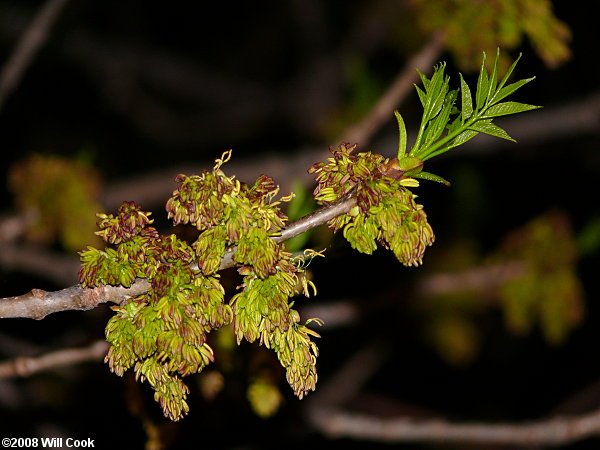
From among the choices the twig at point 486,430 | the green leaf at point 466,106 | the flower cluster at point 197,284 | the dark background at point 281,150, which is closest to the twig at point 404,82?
the dark background at point 281,150

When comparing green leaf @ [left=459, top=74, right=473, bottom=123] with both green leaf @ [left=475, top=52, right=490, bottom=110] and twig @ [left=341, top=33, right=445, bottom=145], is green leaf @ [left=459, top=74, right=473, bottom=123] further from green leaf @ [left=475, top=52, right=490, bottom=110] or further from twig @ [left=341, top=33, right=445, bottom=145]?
twig @ [left=341, top=33, right=445, bottom=145]

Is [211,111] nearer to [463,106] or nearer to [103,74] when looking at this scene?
[103,74]

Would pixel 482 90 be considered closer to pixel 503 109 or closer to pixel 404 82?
pixel 503 109

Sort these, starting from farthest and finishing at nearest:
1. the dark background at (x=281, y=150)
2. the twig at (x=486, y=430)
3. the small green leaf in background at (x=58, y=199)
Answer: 1. the dark background at (x=281, y=150)
2. the small green leaf in background at (x=58, y=199)
3. the twig at (x=486, y=430)

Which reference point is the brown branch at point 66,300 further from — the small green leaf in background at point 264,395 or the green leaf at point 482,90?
the green leaf at point 482,90

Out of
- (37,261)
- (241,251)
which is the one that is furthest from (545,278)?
(241,251)

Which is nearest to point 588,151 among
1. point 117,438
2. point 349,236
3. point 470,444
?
point 470,444

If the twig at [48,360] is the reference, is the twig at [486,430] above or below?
below
